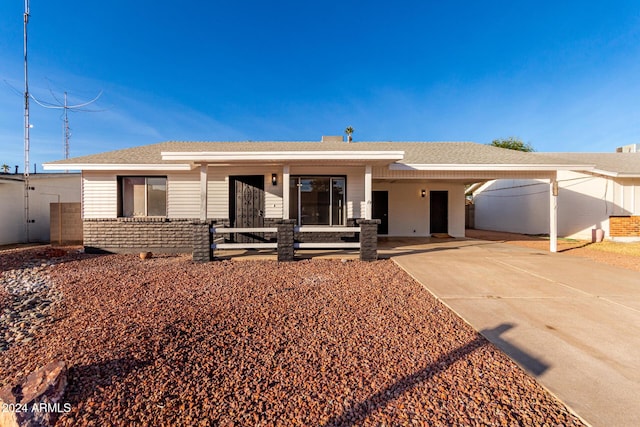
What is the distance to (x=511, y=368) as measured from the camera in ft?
7.86

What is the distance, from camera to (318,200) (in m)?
8.45

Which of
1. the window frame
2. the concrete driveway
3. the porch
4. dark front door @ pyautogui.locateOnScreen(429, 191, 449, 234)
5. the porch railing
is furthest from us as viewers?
dark front door @ pyautogui.locateOnScreen(429, 191, 449, 234)

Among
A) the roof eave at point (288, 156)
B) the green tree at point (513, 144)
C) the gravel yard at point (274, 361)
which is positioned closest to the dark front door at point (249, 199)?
the roof eave at point (288, 156)

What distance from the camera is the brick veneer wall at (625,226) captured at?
418 inches

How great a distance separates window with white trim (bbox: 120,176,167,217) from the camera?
834 cm

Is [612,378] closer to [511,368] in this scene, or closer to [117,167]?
[511,368]

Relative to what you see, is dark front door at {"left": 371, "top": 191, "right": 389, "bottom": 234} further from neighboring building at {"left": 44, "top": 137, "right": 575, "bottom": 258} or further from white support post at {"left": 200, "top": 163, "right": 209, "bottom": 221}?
white support post at {"left": 200, "top": 163, "right": 209, "bottom": 221}

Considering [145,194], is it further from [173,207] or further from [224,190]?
[224,190]

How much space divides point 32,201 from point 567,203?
23.5 m

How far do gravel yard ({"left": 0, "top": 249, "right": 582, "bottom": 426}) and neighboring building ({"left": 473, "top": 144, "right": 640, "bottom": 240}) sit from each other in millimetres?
8937

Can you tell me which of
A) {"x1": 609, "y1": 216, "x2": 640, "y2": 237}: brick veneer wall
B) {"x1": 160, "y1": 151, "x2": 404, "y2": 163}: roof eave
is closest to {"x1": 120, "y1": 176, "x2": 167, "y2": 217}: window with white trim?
{"x1": 160, "y1": 151, "x2": 404, "y2": 163}: roof eave

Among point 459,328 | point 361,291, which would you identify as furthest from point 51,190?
point 459,328

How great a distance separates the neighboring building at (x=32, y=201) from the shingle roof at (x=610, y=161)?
2008 centimetres

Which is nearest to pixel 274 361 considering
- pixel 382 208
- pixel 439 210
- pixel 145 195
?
pixel 145 195
